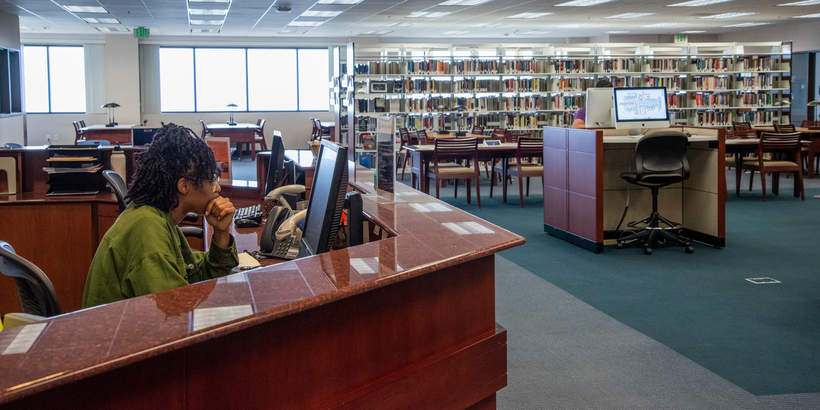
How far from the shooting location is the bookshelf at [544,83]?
12.1 meters

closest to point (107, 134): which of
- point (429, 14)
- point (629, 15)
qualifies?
point (429, 14)

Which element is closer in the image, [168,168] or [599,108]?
[168,168]

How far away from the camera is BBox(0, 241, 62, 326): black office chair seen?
5.61 ft

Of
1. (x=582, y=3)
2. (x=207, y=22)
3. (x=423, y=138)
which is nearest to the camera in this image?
(x=423, y=138)

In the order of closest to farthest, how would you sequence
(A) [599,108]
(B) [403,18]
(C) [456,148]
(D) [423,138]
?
(A) [599,108] → (C) [456,148] → (D) [423,138] → (B) [403,18]

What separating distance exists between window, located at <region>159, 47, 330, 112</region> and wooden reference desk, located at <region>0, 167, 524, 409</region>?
16.7 metres

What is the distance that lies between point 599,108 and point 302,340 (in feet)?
18.8

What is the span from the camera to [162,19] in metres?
13.4

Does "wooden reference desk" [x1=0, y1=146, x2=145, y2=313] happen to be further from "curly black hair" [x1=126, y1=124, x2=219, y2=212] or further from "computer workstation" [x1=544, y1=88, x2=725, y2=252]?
"computer workstation" [x1=544, y1=88, x2=725, y2=252]

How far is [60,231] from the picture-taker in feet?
14.6

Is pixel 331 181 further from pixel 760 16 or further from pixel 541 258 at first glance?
pixel 760 16

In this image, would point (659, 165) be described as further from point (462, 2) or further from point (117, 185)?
point (462, 2)

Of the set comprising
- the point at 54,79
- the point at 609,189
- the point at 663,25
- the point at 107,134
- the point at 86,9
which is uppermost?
the point at 663,25

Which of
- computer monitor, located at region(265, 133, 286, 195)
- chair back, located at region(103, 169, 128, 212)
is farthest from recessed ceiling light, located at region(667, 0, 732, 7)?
chair back, located at region(103, 169, 128, 212)
